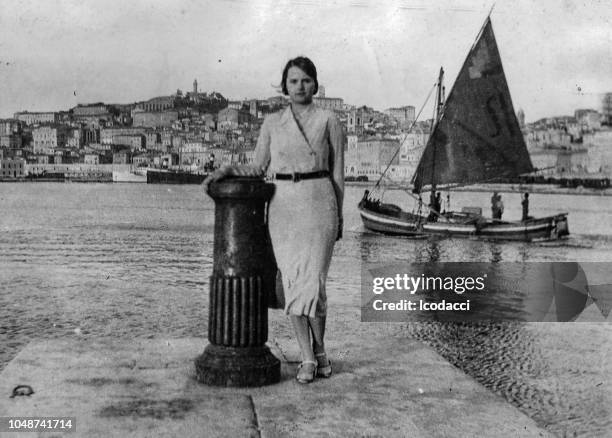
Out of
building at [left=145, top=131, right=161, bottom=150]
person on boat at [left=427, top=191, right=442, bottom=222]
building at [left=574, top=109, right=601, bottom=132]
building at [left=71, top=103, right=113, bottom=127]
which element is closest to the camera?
person on boat at [left=427, top=191, right=442, bottom=222]

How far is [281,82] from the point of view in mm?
4113

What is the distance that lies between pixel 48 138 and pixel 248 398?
138589 millimetres

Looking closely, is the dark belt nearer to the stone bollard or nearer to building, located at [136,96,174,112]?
the stone bollard

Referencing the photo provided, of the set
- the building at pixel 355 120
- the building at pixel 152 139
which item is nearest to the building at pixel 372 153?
the building at pixel 355 120

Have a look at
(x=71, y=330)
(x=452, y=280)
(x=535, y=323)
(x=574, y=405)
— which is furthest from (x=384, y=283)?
(x=574, y=405)

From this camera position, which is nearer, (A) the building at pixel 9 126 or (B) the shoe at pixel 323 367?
(B) the shoe at pixel 323 367

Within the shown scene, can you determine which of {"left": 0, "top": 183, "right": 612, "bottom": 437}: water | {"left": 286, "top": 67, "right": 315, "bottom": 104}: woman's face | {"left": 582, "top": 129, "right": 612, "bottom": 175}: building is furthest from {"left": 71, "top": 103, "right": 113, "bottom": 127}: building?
{"left": 286, "top": 67, "right": 315, "bottom": 104}: woman's face

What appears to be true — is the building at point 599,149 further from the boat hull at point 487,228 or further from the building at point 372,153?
the boat hull at point 487,228

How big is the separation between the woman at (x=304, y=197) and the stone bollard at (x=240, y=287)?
8cm

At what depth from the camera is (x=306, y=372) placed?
3943 millimetres

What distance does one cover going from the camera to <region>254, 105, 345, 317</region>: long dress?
3920 millimetres

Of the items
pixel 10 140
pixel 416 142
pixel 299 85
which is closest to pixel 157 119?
pixel 10 140

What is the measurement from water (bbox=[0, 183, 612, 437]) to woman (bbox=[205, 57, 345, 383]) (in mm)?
2736

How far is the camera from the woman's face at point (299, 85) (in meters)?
4.00
